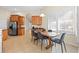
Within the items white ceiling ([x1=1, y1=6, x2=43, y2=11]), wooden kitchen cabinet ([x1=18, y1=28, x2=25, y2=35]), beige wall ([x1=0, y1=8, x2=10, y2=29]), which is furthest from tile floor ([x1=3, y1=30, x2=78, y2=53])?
white ceiling ([x1=1, y1=6, x2=43, y2=11])

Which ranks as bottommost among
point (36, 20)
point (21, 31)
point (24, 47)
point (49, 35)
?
point (24, 47)

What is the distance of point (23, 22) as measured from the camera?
11.9 feet

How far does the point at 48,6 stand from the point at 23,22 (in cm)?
90

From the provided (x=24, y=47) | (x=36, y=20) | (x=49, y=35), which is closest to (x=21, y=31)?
(x=24, y=47)

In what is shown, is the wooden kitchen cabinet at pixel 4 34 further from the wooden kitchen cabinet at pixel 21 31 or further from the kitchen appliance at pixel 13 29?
the wooden kitchen cabinet at pixel 21 31

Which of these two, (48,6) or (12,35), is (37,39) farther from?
(48,6)

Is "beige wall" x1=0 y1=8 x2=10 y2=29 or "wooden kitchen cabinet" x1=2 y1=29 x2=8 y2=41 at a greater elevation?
"beige wall" x1=0 y1=8 x2=10 y2=29

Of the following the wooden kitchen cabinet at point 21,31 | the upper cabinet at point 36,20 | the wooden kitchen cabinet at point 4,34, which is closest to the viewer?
the wooden kitchen cabinet at point 4,34

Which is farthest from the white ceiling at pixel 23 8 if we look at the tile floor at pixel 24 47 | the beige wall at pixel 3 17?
the tile floor at pixel 24 47

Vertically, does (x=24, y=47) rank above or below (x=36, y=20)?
below

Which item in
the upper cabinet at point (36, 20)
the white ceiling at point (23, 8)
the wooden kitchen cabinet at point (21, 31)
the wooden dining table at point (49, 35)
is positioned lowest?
the wooden dining table at point (49, 35)

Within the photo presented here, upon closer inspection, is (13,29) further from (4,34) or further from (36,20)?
(36,20)

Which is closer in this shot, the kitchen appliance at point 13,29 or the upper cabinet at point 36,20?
the upper cabinet at point 36,20

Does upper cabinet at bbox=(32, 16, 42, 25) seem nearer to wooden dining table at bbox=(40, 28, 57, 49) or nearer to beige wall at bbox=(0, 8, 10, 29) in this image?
wooden dining table at bbox=(40, 28, 57, 49)
